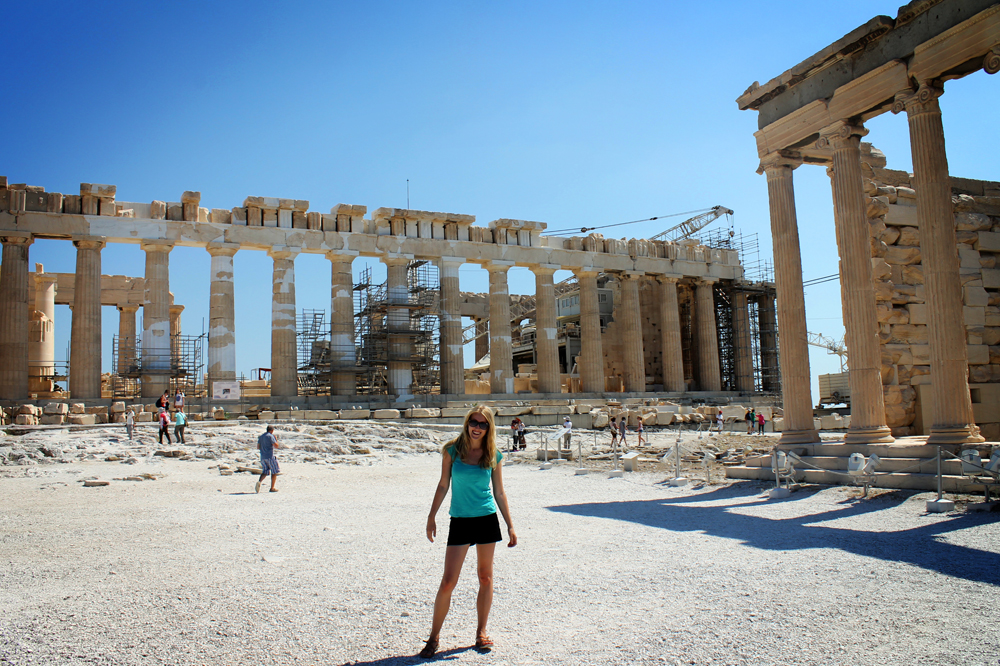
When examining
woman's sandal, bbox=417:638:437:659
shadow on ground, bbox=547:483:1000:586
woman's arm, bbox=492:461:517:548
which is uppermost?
woman's arm, bbox=492:461:517:548

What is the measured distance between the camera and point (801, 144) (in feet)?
49.3

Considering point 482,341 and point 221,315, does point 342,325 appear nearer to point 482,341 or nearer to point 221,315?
point 221,315

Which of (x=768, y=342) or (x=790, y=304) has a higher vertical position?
(x=768, y=342)

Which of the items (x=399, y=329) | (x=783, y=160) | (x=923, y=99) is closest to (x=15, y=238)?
(x=399, y=329)

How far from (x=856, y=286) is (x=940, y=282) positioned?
5.67 feet

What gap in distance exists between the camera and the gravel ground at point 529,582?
16.3 feet

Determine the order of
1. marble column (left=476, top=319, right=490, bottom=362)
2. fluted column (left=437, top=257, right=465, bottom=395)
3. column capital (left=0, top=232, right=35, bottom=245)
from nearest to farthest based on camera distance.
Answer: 1. column capital (left=0, top=232, right=35, bottom=245)
2. fluted column (left=437, top=257, right=465, bottom=395)
3. marble column (left=476, top=319, right=490, bottom=362)

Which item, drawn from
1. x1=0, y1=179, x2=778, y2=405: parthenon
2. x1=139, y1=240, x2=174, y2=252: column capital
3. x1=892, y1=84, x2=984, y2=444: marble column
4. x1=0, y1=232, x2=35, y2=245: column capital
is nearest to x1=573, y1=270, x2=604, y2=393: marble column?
x1=0, y1=179, x2=778, y2=405: parthenon

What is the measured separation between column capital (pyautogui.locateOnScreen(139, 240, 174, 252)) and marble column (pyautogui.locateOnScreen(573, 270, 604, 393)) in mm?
18520

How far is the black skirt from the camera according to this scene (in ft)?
16.8

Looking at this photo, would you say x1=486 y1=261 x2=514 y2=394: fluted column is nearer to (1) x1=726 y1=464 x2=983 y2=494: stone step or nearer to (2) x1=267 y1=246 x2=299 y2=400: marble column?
(2) x1=267 y1=246 x2=299 y2=400: marble column

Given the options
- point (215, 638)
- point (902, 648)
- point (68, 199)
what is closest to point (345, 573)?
point (215, 638)

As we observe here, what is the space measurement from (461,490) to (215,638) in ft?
6.48

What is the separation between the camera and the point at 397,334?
32812 millimetres
